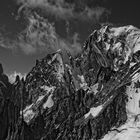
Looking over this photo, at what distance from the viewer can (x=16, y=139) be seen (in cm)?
19750

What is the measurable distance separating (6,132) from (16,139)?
8.05 meters

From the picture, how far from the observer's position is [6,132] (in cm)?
19875
